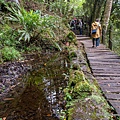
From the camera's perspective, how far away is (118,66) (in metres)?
7.31

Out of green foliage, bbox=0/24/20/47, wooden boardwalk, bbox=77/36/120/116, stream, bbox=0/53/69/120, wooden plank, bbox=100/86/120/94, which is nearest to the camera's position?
stream, bbox=0/53/69/120

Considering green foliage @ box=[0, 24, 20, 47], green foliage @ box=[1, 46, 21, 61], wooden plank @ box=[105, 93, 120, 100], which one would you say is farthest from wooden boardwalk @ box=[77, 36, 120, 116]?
green foliage @ box=[0, 24, 20, 47]

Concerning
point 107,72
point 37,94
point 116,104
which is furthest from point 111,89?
point 37,94

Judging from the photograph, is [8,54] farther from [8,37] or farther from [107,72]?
[107,72]

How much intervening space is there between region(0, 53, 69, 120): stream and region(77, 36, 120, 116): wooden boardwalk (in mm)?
1093

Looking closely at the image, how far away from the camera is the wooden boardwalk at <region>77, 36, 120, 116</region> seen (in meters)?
4.59

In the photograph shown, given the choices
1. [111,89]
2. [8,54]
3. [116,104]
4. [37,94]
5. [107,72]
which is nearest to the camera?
[116,104]

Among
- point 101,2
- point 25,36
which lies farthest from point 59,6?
point 25,36

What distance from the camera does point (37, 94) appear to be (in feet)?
15.1

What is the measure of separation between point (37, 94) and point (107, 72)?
299 centimetres

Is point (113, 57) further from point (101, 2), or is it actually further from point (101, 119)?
point (101, 2)

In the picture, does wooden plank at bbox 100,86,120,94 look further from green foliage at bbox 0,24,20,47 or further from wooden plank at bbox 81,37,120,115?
green foliage at bbox 0,24,20,47

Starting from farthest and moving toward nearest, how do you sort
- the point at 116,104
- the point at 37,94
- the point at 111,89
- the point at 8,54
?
the point at 8,54
the point at 111,89
the point at 37,94
the point at 116,104

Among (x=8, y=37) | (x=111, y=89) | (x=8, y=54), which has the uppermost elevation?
(x=8, y=37)
